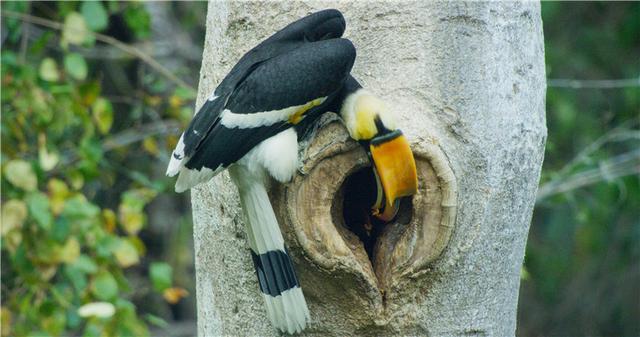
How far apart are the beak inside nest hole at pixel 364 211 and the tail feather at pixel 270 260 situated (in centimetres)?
17

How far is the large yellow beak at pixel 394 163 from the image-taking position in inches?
73.9

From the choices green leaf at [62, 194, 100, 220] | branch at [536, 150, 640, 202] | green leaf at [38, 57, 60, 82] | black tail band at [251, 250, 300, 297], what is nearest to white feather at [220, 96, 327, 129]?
black tail band at [251, 250, 300, 297]

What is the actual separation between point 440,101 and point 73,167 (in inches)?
59.4

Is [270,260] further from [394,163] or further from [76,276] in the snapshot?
[76,276]

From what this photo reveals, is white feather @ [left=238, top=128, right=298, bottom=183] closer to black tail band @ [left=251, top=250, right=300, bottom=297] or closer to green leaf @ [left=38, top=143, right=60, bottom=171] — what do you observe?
black tail band @ [left=251, top=250, right=300, bottom=297]

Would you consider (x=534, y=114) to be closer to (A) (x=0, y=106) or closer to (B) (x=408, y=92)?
(B) (x=408, y=92)

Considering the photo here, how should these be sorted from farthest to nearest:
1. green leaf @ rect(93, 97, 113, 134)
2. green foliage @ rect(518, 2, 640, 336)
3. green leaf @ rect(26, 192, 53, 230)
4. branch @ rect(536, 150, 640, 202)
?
green foliage @ rect(518, 2, 640, 336), branch @ rect(536, 150, 640, 202), green leaf @ rect(93, 97, 113, 134), green leaf @ rect(26, 192, 53, 230)

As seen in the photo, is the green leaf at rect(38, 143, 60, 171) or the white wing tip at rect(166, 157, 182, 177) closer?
the white wing tip at rect(166, 157, 182, 177)

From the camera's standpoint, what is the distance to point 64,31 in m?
2.94

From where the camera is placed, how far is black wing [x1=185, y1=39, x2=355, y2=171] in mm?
1898

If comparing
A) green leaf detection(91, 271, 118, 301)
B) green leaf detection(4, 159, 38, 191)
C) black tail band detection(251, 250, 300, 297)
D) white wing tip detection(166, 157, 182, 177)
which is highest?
green leaf detection(4, 159, 38, 191)

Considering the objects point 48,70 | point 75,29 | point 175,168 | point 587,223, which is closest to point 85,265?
point 48,70

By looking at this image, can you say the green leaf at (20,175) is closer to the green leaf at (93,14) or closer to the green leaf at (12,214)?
the green leaf at (12,214)

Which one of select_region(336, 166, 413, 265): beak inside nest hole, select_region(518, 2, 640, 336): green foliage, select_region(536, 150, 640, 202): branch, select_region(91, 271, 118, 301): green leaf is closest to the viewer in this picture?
select_region(336, 166, 413, 265): beak inside nest hole
